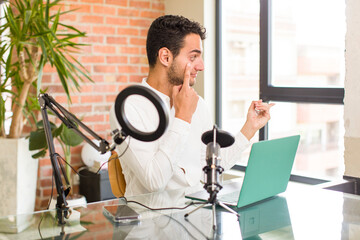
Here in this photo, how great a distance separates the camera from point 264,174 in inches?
58.2

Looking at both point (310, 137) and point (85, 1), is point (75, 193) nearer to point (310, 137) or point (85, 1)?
point (85, 1)

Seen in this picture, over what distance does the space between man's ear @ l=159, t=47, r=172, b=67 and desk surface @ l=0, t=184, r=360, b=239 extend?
70 cm

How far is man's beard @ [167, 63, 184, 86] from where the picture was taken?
2.01 meters

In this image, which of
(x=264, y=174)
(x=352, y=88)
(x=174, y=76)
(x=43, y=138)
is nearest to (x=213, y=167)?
(x=264, y=174)

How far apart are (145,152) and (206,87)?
2.03 meters

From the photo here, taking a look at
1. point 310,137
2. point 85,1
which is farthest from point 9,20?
point 310,137

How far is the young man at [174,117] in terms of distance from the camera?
1.68 metres

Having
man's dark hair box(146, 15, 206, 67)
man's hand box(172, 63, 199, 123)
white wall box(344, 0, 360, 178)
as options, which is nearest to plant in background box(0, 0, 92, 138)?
man's dark hair box(146, 15, 206, 67)

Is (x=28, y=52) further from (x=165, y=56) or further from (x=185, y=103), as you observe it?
(x=185, y=103)

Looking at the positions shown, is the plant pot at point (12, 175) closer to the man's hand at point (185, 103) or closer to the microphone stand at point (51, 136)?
the man's hand at point (185, 103)

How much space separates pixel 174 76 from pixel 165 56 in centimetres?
10

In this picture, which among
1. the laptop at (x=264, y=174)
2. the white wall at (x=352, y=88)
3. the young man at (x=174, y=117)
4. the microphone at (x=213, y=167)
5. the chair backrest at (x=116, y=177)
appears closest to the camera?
the microphone at (x=213, y=167)

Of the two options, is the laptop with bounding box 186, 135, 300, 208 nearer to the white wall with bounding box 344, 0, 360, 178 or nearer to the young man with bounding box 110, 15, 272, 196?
the young man with bounding box 110, 15, 272, 196

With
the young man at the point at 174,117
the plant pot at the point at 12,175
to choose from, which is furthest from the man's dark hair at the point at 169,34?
the plant pot at the point at 12,175
